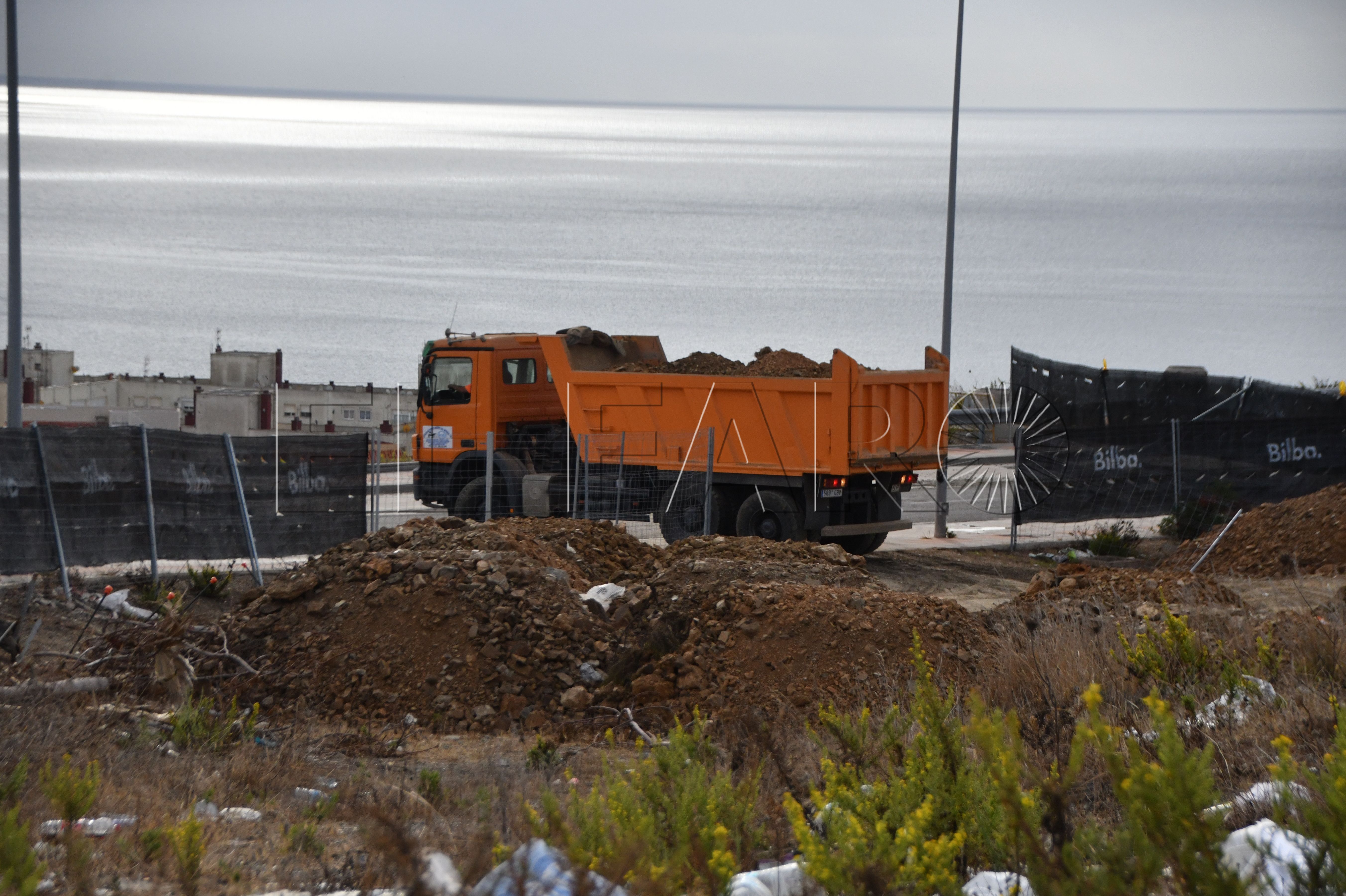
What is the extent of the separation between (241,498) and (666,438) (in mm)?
5711

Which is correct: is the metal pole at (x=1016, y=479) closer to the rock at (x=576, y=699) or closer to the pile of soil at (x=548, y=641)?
the pile of soil at (x=548, y=641)

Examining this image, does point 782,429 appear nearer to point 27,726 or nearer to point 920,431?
point 920,431

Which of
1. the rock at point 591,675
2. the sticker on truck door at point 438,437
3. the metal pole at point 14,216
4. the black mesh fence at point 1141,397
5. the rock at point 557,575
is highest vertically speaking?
the metal pole at point 14,216

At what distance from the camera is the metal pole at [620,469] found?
1705 cm

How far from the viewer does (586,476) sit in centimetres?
1691

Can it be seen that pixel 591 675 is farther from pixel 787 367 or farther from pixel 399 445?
pixel 399 445

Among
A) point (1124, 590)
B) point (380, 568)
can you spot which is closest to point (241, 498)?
point (380, 568)

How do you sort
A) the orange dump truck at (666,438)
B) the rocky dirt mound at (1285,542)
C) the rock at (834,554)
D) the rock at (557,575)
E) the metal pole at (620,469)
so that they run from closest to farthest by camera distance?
the rock at (557,575), the rock at (834,554), the rocky dirt mound at (1285,542), the orange dump truck at (666,438), the metal pole at (620,469)

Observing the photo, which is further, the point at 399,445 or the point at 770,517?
the point at 399,445

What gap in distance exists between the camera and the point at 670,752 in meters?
5.10

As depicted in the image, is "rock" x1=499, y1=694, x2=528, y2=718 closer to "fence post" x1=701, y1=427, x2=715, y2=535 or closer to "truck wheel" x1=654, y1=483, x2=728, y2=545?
"fence post" x1=701, y1=427, x2=715, y2=535

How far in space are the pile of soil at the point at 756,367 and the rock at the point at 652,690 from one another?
26.7 feet

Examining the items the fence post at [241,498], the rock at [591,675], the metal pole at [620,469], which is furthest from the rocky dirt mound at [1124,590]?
the fence post at [241,498]

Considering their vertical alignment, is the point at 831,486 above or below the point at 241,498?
above
